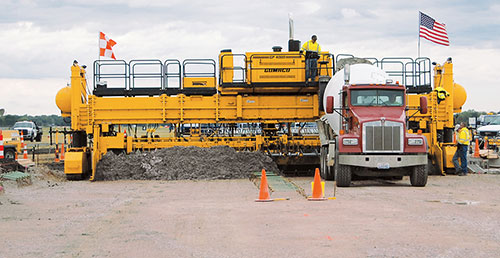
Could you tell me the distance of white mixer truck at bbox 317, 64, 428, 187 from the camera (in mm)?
18172

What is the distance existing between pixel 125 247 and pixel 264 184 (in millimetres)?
5795

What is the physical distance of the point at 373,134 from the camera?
18.4m

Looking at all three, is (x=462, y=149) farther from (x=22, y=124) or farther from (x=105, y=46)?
(x=22, y=124)

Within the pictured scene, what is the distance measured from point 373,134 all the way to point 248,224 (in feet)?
27.5

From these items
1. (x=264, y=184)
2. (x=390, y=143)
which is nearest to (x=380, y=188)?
(x=390, y=143)

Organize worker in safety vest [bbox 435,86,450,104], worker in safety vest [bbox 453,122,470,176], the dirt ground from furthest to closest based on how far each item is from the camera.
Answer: worker in safety vest [bbox 435,86,450,104] < worker in safety vest [bbox 453,122,470,176] < the dirt ground

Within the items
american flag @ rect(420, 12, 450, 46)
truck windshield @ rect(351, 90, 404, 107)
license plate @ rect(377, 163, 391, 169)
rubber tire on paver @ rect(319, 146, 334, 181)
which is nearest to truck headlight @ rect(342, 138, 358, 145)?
license plate @ rect(377, 163, 391, 169)

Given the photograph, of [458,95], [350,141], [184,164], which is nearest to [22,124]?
[184,164]

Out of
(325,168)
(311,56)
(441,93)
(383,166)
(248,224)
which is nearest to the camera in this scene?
(248,224)

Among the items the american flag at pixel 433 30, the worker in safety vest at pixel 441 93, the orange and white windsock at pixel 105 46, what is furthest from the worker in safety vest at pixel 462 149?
the orange and white windsock at pixel 105 46

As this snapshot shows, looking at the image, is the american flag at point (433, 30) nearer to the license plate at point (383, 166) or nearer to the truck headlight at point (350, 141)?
the truck headlight at point (350, 141)

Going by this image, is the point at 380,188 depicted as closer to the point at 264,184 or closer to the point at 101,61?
the point at 264,184

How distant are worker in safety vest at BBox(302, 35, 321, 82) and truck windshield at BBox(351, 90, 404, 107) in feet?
15.8

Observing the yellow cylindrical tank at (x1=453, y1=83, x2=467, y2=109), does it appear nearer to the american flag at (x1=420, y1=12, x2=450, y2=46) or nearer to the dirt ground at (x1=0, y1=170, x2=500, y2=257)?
the american flag at (x1=420, y1=12, x2=450, y2=46)
